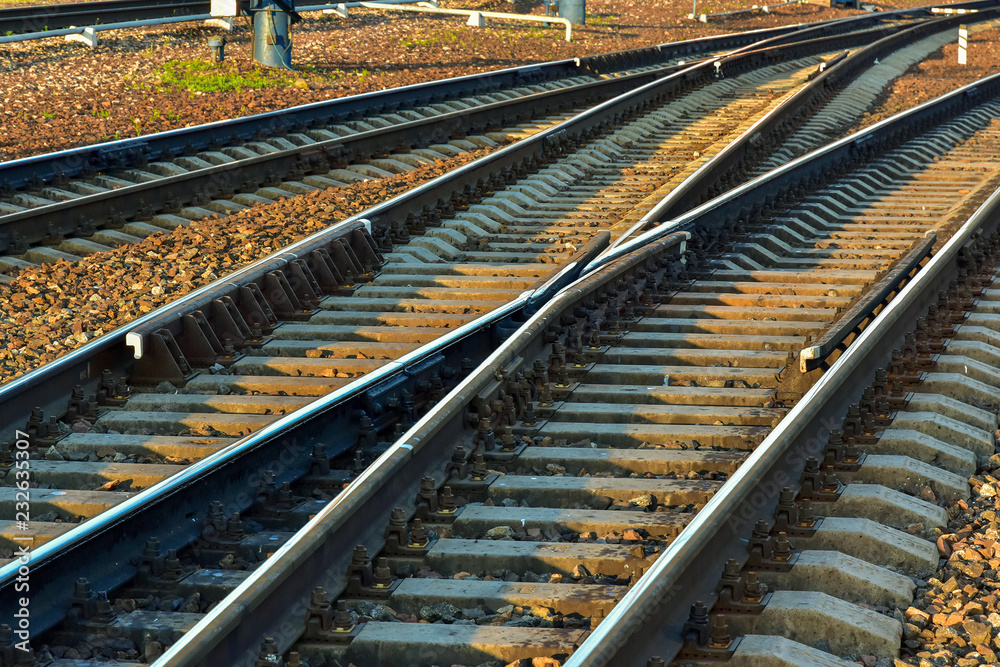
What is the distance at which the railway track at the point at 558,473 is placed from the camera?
420 cm

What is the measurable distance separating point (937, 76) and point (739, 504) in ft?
66.0

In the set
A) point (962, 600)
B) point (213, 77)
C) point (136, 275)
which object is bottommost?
point (962, 600)

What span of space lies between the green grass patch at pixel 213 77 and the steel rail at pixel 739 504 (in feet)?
38.7

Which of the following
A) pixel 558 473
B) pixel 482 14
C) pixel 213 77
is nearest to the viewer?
pixel 558 473

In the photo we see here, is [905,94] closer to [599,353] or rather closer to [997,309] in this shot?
[997,309]

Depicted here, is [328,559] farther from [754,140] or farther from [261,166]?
[754,140]

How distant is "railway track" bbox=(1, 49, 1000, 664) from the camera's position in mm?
4195

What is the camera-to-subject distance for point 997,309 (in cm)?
766

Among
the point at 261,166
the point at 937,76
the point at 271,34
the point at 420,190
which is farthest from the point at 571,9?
the point at 420,190

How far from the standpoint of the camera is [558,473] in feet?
17.6

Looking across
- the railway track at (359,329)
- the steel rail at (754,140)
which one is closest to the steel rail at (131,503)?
the railway track at (359,329)

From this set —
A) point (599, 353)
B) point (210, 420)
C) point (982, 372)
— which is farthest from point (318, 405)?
point (982, 372)

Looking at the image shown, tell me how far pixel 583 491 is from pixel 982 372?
8.32ft

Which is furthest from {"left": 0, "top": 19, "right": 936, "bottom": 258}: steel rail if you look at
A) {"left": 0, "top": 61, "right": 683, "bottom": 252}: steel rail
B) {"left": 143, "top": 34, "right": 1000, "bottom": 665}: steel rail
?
{"left": 143, "top": 34, "right": 1000, "bottom": 665}: steel rail
